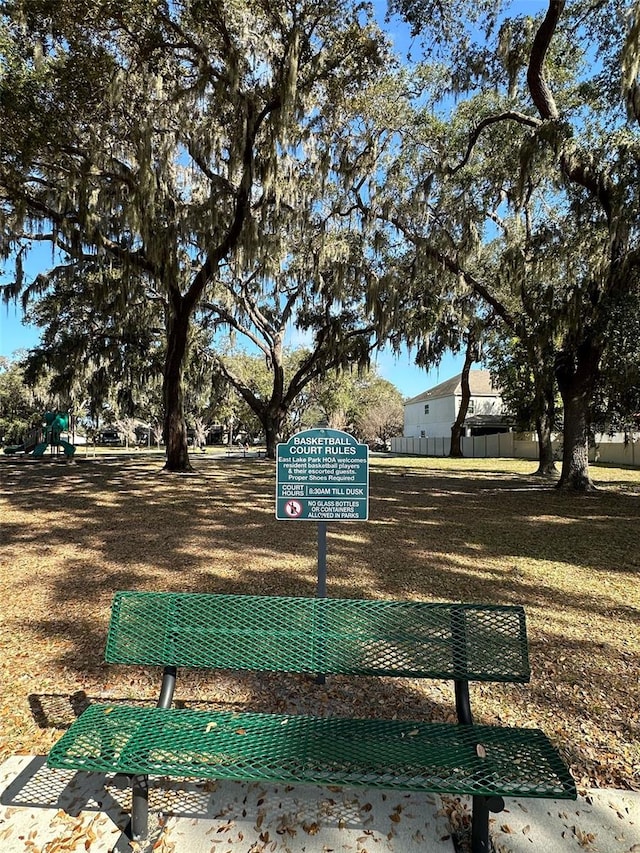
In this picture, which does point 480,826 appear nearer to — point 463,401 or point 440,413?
point 463,401

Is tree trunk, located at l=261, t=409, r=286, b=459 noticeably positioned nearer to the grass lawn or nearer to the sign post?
the grass lawn

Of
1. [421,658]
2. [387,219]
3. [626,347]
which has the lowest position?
[421,658]

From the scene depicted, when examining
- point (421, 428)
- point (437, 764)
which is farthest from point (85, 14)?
point (421, 428)

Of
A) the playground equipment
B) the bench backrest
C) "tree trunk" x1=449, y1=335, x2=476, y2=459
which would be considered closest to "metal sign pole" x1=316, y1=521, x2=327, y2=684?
the bench backrest

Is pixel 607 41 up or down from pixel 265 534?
up

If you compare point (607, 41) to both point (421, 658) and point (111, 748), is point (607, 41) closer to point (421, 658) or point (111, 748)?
point (421, 658)

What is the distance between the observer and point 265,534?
7418 millimetres

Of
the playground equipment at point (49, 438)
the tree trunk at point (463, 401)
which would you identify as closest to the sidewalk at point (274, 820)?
the tree trunk at point (463, 401)

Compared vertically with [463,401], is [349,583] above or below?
below

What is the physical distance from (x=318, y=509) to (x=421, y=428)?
48589 mm

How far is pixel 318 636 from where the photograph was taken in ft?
8.23

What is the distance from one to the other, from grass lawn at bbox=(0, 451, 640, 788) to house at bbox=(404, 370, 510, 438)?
33.2m

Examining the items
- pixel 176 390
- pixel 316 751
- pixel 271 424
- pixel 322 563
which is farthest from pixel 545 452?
pixel 316 751

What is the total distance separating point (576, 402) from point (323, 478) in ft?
35.8
